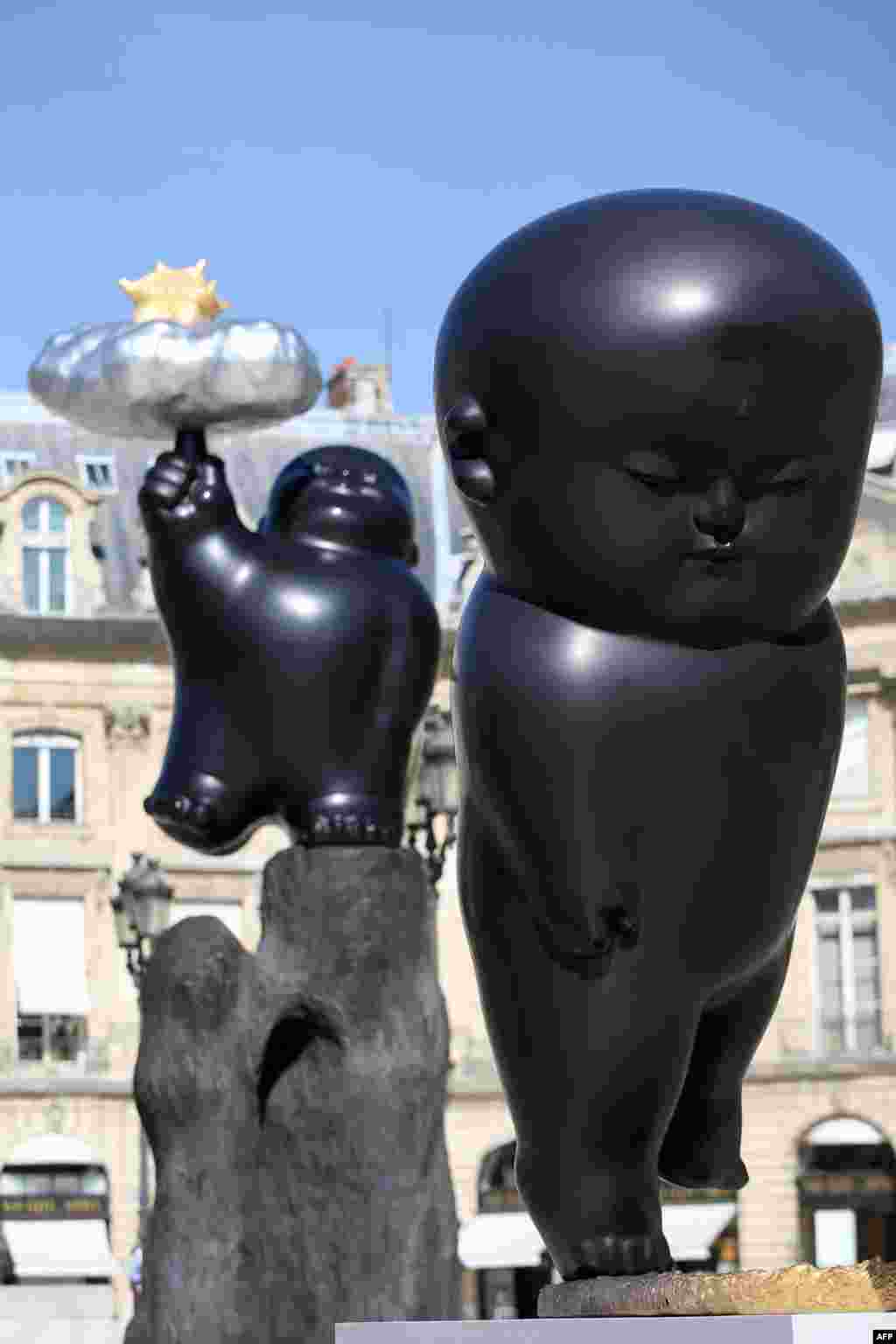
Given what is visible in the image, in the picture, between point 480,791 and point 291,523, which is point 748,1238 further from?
point 480,791

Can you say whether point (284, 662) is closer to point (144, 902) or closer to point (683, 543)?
point (683, 543)

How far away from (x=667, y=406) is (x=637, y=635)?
0.32 meters

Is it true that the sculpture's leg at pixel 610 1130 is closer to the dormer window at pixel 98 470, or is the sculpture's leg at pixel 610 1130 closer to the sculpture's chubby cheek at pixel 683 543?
the sculpture's chubby cheek at pixel 683 543

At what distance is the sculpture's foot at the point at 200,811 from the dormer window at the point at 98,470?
24.1 meters

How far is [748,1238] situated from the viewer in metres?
27.0

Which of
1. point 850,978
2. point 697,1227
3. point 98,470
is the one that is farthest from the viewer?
point 98,470

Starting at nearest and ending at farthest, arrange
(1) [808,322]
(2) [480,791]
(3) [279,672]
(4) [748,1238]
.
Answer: (1) [808,322] → (2) [480,791] → (3) [279,672] → (4) [748,1238]

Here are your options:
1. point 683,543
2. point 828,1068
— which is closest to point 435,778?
point 683,543

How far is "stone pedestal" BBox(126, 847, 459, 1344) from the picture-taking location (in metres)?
7.49

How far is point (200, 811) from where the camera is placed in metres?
7.25

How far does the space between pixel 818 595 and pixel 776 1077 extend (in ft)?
80.9

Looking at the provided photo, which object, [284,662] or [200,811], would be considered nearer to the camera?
[200,811]

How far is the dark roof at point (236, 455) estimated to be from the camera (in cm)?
3030

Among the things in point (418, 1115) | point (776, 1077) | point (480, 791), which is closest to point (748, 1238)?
point (776, 1077)
